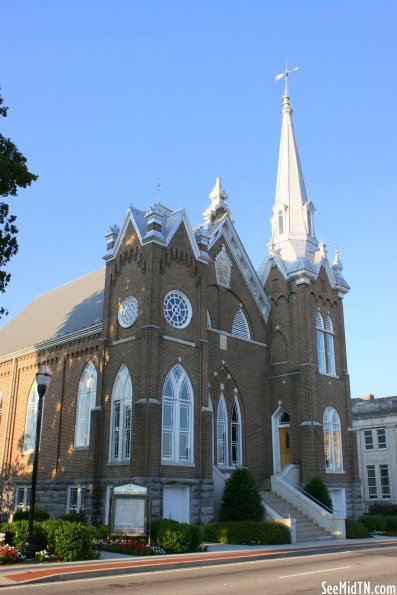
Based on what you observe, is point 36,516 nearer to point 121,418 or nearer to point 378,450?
point 121,418

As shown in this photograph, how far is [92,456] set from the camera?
25828mm

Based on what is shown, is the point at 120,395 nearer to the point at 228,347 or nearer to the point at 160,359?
the point at 160,359

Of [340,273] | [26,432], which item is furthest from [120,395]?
[340,273]

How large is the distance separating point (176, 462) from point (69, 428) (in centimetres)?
717

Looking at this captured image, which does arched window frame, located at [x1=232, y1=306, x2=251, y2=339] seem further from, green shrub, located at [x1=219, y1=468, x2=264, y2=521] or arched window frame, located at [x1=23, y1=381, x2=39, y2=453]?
arched window frame, located at [x1=23, y1=381, x2=39, y2=453]

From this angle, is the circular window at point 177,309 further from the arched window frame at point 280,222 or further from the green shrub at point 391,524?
the green shrub at point 391,524

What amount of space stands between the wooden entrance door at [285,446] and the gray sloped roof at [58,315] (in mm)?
11222

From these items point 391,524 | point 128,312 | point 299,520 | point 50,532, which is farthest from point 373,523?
point 50,532

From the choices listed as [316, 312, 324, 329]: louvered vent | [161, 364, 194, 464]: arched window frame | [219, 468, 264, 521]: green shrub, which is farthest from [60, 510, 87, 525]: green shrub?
[316, 312, 324, 329]: louvered vent

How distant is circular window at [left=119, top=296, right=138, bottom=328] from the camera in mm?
26672

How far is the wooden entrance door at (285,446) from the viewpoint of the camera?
3200 cm

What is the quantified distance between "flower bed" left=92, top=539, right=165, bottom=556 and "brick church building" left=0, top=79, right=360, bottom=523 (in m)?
4.28

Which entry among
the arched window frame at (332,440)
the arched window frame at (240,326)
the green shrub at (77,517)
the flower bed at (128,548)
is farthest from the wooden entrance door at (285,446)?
the flower bed at (128,548)

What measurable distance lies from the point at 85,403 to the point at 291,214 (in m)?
17.3
